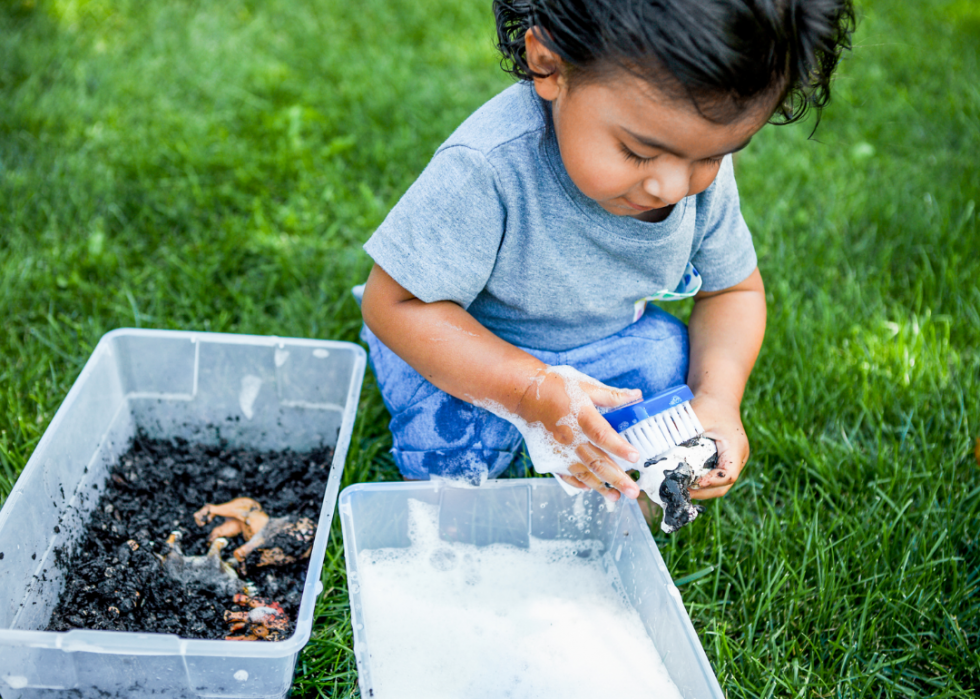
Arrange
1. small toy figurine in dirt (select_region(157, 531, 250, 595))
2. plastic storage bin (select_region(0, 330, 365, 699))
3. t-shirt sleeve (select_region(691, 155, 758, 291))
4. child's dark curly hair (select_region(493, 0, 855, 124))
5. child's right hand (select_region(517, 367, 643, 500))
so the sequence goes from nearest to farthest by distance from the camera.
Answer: child's dark curly hair (select_region(493, 0, 855, 124))
plastic storage bin (select_region(0, 330, 365, 699))
child's right hand (select_region(517, 367, 643, 500))
small toy figurine in dirt (select_region(157, 531, 250, 595))
t-shirt sleeve (select_region(691, 155, 758, 291))

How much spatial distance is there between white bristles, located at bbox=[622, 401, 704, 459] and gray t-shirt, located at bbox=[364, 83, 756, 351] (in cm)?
29

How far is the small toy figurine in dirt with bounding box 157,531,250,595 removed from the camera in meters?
1.32

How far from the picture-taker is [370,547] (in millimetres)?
1448

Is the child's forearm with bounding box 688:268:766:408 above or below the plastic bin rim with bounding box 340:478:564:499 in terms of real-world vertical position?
above

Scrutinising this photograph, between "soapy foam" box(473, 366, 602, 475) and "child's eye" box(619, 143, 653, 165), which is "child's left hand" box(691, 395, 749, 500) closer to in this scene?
"soapy foam" box(473, 366, 602, 475)

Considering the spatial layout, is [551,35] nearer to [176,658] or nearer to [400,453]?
[400,453]

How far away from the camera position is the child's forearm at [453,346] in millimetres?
1291

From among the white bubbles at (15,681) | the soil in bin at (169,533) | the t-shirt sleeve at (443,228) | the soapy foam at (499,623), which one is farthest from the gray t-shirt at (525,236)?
the white bubbles at (15,681)

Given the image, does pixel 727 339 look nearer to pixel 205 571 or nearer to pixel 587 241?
pixel 587 241

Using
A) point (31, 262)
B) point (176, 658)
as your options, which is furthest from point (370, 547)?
point (31, 262)

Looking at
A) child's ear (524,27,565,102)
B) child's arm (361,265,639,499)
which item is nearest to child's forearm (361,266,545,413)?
child's arm (361,265,639,499)

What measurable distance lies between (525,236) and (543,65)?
299 millimetres

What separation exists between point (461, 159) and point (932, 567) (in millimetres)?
1053

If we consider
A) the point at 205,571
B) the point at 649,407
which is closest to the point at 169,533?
the point at 205,571
